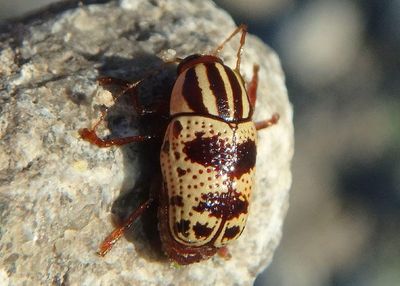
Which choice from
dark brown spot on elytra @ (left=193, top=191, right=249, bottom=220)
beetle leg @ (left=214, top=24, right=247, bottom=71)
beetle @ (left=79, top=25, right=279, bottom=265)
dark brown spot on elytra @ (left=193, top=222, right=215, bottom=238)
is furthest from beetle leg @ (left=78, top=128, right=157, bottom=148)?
beetle leg @ (left=214, top=24, right=247, bottom=71)

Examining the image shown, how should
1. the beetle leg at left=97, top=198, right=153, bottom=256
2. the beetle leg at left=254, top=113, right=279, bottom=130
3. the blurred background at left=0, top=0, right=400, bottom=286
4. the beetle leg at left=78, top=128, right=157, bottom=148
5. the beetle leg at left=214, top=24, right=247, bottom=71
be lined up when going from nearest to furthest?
the beetle leg at left=78, top=128, right=157, bottom=148 → the beetle leg at left=97, top=198, right=153, bottom=256 → the beetle leg at left=214, top=24, right=247, bottom=71 → the beetle leg at left=254, top=113, right=279, bottom=130 → the blurred background at left=0, top=0, right=400, bottom=286

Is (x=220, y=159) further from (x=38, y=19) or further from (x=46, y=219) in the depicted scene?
(x=38, y=19)

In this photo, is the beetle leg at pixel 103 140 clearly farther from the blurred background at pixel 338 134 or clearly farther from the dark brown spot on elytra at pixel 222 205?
the blurred background at pixel 338 134

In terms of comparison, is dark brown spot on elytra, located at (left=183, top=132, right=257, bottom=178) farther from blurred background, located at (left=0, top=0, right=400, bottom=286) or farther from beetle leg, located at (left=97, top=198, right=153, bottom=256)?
blurred background, located at (left=0, top=0, right=400, bottom=286)

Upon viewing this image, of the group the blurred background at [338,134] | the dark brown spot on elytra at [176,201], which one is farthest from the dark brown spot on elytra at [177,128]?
the blurred background at [338,134]

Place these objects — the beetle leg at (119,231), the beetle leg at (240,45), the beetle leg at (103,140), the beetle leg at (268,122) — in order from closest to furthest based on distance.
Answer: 1. the beetle leg at (103,140)
2. the beetle leg at (119,231)
3. the beetle leg at (240,45)
4. the beetle leg at (268,122)

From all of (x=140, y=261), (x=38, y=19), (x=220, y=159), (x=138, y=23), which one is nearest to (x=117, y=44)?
(x=138, y=23)

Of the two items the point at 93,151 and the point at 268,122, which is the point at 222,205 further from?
the point at 268,122
